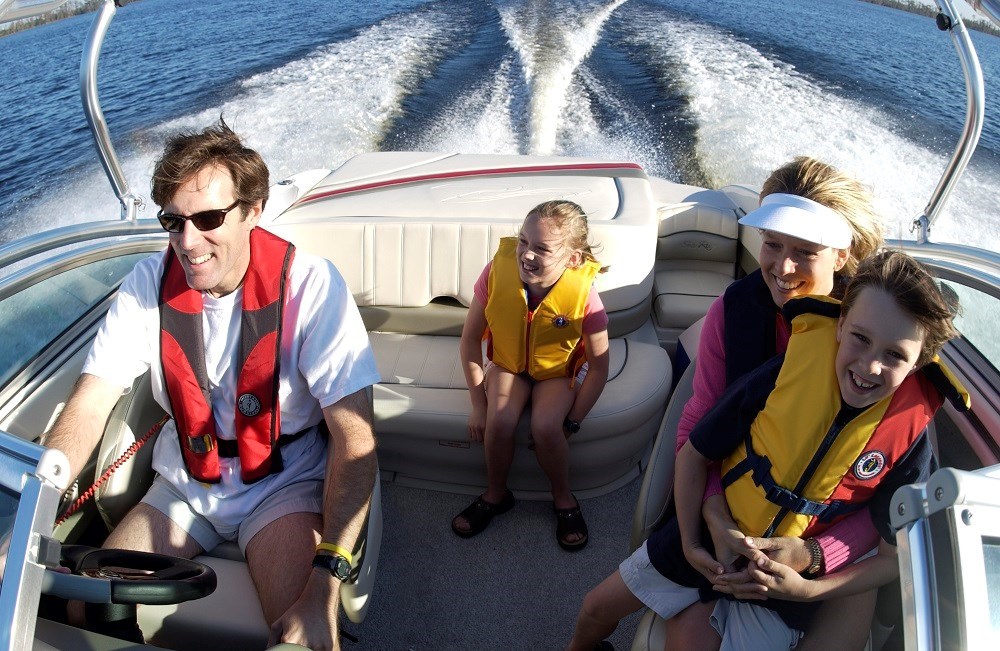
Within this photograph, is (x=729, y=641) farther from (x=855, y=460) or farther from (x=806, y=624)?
(x=855, y=460)

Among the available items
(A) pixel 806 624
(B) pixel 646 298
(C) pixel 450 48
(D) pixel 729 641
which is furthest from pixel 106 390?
(C) pixel 450 48

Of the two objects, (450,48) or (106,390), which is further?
(450,48)

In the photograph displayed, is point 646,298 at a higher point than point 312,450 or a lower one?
lower

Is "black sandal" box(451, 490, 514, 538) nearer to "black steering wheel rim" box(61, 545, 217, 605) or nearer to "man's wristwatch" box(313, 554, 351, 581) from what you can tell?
"man's wristwatch" box(313, 554, 351, 581)

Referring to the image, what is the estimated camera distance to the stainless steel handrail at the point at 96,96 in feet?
7.20

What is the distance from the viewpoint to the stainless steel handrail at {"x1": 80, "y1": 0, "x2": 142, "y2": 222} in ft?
7.20

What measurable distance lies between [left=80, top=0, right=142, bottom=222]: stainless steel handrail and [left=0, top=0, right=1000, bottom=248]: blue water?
8.36 ft

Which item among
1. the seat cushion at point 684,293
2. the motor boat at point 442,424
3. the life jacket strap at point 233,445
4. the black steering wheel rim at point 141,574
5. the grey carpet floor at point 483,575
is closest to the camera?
the motor boat at point 442,424

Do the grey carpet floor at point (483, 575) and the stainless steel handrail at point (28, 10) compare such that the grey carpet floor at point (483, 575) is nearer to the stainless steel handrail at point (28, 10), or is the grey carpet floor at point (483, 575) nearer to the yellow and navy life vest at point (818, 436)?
the yellow and navy life vest at point (818, 436)

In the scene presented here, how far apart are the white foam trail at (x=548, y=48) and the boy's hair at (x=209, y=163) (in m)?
3.61

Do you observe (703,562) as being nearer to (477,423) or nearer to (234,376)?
(477,423)

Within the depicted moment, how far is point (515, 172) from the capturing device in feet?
9.70

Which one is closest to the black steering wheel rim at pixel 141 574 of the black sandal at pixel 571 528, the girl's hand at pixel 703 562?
the girl's hand at pixel 703 562

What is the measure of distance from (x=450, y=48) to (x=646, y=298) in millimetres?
4901
